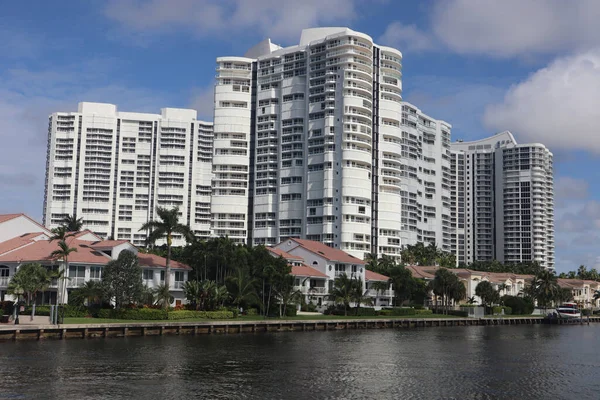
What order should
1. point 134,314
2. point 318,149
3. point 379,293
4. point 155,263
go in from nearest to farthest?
point 134,314 < point 155,263 < point 379,293 < point 318,149

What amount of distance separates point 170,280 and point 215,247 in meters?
8.19

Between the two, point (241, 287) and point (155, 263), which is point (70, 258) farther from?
point (241, 287)

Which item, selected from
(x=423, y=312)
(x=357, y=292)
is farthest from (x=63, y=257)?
(x=423, y=312)

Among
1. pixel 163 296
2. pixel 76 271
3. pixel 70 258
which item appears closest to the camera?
pixel 163 296

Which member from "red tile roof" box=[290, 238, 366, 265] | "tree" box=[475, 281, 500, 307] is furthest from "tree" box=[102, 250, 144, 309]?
"tree" box=[475, 281, 500, 307]

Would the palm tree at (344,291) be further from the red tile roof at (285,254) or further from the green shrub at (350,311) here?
the red tile roof at (285,254)

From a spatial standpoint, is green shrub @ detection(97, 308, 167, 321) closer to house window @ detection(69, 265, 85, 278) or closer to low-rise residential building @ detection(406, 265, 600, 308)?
house window @ detection(69, 265, 85, 278)

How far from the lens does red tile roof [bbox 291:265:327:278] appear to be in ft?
375

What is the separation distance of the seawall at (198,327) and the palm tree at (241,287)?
8.18 m

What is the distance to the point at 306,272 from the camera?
382 ft

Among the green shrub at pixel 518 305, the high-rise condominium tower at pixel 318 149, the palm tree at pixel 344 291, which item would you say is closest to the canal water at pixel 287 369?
the palm tree at pixel 344 291

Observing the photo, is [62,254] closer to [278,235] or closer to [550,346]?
[550,346]

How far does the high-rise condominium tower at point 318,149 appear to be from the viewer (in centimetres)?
17512

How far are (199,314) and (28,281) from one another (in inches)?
865
